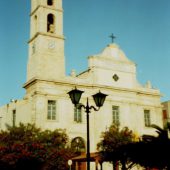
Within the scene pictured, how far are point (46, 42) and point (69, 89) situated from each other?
5.15 meters

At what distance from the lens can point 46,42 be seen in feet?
122

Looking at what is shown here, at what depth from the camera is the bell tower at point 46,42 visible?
36.3 metres

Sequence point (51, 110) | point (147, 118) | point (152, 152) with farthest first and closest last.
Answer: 1. point (147, 118)
2. point (51, 110)
3. point (152, 152)

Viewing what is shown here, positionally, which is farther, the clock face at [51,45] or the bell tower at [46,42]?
the clock face at [51,45]

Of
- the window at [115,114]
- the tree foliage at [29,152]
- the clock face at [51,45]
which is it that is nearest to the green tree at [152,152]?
the tree foliage at [29,152]

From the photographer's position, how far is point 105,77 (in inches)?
1544

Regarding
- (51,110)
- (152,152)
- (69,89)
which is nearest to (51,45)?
(69,89)

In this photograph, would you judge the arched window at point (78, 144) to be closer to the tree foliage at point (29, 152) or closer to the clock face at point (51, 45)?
the tree foliage at point (29, 152)

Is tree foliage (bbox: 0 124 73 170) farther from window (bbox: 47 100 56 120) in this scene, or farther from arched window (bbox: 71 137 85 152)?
arched window (bbox: 71 137 85 152)

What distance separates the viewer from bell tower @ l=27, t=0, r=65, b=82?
119 feet

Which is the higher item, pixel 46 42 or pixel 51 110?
pixel 46 42

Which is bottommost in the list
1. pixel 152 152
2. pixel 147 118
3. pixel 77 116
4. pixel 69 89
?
pixel 152 152

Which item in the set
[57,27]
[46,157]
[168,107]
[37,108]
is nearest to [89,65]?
[57,27]

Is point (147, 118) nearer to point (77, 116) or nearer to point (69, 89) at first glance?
point (77, 116)
